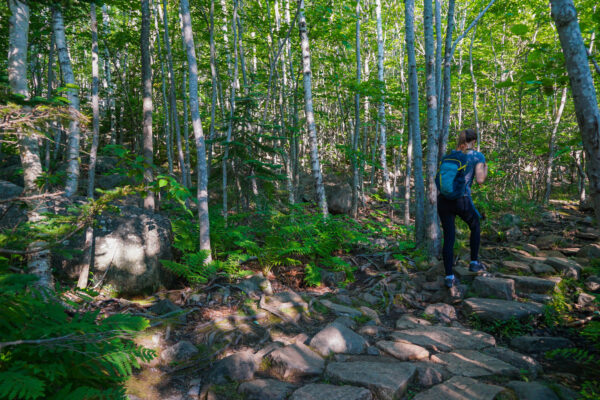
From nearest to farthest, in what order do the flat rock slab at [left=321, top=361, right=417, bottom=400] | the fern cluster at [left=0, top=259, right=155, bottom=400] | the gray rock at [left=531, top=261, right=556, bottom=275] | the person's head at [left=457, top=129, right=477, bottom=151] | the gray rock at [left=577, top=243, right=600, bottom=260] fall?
the fern cluster at [left=0, top=259, right=155, bottom=400]
the flat rock slab at [left=321, top=361, right=417, bottom=400]
the person's head at [left=457, top=129, right=477, bottom=151]
the gray rock at [left=531, top=261, right=556, bottom=275]
the gray rock at [left=577, top=243, right=600, bottom=260]

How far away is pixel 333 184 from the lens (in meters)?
15.7

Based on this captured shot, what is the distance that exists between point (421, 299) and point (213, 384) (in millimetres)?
3563

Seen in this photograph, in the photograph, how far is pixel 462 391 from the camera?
2545mm

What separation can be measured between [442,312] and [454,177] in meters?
2.01

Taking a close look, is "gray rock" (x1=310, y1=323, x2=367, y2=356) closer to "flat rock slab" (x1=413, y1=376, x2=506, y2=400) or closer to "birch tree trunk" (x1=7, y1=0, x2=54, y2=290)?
"flat rock slab" (x1=413, y1=376, x2=506, y2=400)

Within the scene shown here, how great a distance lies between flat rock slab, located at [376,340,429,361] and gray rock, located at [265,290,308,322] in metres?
1.25

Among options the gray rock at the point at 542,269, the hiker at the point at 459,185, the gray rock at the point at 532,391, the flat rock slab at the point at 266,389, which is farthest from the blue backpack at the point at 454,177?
the flat rock slab at the point at 266,389

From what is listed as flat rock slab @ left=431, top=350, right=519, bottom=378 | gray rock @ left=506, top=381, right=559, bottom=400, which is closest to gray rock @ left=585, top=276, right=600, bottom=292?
flat rock slab @ left=431, top=350, right=519, bottom=378

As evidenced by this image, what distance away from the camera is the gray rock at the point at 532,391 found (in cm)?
233

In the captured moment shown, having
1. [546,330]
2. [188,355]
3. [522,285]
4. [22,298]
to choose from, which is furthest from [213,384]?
[522,285]

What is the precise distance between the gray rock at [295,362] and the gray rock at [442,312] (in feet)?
6.73

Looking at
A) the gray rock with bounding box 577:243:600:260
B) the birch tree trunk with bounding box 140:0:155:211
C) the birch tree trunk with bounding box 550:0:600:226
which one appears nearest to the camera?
the birch tree trunk with bounding box 550:0:600:226

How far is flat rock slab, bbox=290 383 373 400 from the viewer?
8.24 ft

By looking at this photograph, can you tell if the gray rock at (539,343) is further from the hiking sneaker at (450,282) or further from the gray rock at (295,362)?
the gray rock at (295,362)
